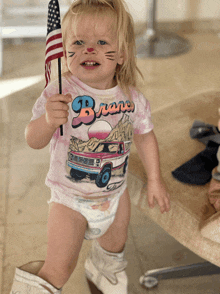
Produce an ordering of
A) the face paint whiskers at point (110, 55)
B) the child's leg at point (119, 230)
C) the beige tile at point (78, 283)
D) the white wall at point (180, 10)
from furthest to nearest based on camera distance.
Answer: the white wall at point (180, 10) < the beige tile at point (78, 283) < the child's leg at point (119, 230) < the face paint whiskers at point (110, 55)

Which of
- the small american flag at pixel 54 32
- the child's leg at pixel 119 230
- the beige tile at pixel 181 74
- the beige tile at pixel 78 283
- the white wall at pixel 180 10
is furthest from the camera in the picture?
the white wall at pixel 180 10

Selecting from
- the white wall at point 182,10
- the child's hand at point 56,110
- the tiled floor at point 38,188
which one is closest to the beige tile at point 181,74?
the tiled floor at point 38,188

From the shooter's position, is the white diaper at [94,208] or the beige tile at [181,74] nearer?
the white diaper at [94,208]

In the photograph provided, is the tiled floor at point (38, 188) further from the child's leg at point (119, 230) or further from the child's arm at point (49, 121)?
the child's arm at point (49, 121)

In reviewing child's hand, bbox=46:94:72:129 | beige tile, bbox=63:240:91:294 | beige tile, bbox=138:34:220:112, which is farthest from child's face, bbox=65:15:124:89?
beige tile, bbox=138:34:220:112

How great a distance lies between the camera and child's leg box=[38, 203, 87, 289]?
3.04 ft

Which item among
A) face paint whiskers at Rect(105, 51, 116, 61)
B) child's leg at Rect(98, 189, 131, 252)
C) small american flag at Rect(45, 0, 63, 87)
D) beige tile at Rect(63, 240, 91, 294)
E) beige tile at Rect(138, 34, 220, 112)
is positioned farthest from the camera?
beige tile at Rect(138, 34, 220, 112)

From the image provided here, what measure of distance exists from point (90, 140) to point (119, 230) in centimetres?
30

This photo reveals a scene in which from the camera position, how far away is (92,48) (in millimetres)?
883

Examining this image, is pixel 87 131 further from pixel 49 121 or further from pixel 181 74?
pixel 181 74

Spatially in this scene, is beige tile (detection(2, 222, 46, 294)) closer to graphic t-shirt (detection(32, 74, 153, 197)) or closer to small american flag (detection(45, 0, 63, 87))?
graphic t-shirt (detection(32, 74, 153, 197))

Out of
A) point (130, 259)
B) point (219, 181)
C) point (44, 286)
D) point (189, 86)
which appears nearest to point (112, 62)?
point (219, 181)

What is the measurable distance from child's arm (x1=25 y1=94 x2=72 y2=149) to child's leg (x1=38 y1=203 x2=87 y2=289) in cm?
19

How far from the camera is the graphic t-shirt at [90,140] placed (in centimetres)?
93
